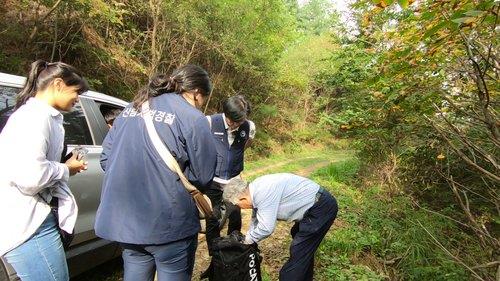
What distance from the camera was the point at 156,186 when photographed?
2.13 metres

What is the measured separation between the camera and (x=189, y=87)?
2.42 metres

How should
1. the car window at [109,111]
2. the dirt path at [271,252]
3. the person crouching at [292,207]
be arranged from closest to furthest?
the person crouching at [292,207] < the car window at [109,111] < the dirt path at [271,252]

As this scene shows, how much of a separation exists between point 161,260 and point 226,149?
1956 millimetres

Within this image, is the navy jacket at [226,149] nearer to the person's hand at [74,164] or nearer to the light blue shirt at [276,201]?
the light blue shirt at [276,201]

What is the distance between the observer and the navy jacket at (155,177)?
213cm

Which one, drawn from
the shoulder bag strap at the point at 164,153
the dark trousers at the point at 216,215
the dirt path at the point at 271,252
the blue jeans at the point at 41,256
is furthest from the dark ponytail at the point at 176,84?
the dirt path at the point at 271,252

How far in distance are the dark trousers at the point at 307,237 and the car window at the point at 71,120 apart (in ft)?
6.57

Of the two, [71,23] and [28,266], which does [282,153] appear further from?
[28,266]

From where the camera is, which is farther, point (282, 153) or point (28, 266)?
point (282, 153)

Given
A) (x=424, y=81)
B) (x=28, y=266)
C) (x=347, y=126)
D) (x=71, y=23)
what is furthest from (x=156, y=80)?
(x=71, y=23)

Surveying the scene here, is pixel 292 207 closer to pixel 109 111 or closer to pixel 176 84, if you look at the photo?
pixel 176 84

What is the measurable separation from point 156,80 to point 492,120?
6.50ft

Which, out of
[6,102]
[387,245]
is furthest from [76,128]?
[387,245]

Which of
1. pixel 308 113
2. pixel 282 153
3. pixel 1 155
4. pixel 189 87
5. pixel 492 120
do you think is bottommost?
pixel 282 153
